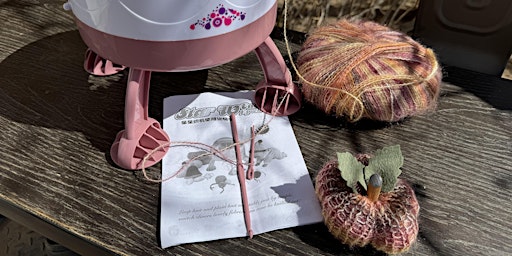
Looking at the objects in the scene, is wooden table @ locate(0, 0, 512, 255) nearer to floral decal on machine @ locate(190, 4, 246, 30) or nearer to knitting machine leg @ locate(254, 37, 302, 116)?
knitting machine leg @ locate(254, 37, 302, 116)

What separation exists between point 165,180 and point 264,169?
12cm

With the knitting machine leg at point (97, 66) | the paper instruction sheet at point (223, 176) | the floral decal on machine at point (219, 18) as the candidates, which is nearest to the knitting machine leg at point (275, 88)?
the paper instruction sheet at point (223, 176)

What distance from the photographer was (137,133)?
1.98 feet

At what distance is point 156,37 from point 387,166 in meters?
0.29

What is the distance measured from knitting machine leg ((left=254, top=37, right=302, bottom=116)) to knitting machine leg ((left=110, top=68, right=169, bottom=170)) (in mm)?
156

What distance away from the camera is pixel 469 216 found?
0.56 metres

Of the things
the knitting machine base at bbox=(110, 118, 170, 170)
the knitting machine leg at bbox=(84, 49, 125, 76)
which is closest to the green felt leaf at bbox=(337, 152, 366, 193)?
the knitting machine base at bbox=(110, 118, 170, 170)

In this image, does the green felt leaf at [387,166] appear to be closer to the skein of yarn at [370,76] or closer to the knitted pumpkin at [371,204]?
the knitted pumpkin at [371,204]

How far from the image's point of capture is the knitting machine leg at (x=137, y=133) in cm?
59

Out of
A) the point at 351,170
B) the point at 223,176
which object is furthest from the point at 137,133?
the point at 351,170

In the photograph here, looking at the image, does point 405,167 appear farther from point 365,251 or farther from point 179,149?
point 179,149

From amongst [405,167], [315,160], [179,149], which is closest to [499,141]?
[405,167]

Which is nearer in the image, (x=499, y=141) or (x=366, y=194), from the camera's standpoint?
(x=366, y=194)

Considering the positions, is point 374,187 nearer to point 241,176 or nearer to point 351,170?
point 351,170
